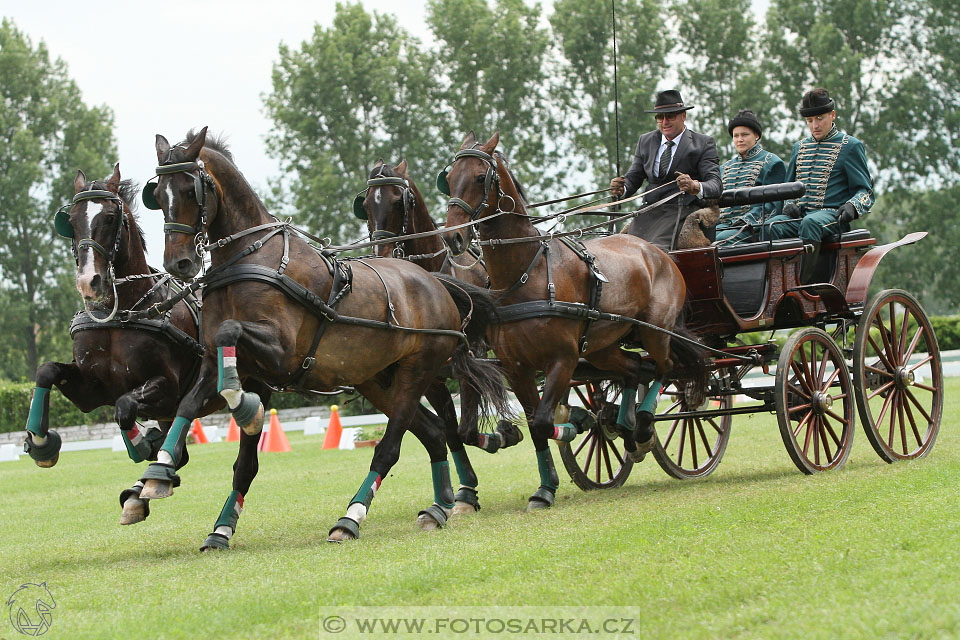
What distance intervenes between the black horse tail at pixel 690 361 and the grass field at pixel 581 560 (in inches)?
31.9

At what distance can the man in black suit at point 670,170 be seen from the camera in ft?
29.7

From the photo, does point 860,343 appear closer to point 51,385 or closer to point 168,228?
point 168,228

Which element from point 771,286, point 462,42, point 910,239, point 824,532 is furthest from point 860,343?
point 462,42

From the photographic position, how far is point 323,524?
26.6 feet

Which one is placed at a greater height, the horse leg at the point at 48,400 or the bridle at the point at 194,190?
the bridle at the point at 194,190

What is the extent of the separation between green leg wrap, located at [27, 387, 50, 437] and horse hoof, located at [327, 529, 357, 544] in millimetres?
1909

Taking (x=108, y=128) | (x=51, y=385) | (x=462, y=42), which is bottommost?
(x=51, y=385)

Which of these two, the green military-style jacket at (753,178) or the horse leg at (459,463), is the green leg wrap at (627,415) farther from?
the green military-style jacket at (753,178)

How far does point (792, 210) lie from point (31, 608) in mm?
6845

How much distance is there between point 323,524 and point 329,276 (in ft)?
7.12

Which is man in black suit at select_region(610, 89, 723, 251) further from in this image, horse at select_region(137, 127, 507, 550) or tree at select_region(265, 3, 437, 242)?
tree at select_region(265, 3, 437, 242)

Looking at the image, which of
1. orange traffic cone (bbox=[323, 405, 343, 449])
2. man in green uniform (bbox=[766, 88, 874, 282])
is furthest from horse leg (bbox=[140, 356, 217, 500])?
orange traffic cone (bbox=[323, 405, 343, 449])

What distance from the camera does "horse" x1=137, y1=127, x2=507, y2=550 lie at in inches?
245

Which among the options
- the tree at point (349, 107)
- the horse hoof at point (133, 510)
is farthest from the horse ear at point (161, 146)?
the tree at point (349, 107)
